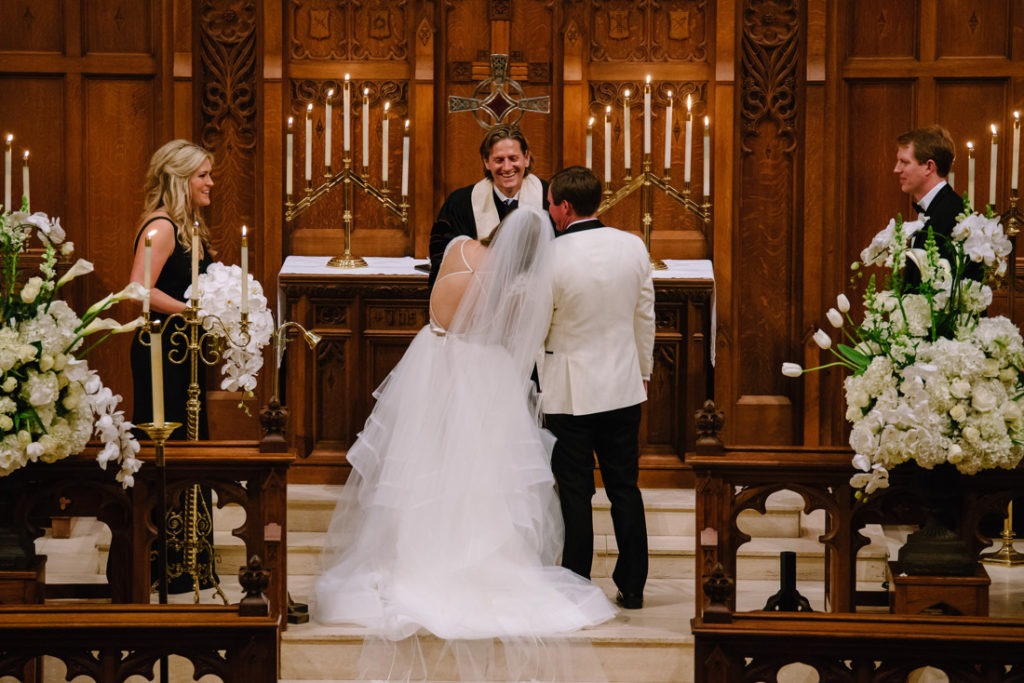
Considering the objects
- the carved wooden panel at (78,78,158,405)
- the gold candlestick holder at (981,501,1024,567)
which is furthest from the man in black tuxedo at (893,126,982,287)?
the carved wooden panel at (78,78,158,405)

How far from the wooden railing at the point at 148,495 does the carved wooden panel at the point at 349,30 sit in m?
3.48

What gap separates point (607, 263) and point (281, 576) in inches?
69.4

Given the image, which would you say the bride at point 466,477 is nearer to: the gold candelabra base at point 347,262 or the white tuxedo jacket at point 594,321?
the white tuxedo jacket at point 594,321

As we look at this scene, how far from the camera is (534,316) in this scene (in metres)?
5.89

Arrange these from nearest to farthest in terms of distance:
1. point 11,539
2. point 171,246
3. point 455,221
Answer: point 11,539 → point 171,246 → point 455,221

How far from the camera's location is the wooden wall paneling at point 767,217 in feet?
27.1

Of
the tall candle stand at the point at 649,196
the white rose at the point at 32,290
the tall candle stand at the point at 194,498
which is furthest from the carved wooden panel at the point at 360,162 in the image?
the white rose at the point at 32,290

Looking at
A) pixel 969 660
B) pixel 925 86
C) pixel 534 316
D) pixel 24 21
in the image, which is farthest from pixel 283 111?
pixel 969 660

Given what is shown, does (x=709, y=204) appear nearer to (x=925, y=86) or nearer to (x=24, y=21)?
(x=925, y=86)

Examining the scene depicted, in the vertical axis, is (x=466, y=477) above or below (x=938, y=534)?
above

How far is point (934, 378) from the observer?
16.6 ft

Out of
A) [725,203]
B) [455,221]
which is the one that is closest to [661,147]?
[725,203]

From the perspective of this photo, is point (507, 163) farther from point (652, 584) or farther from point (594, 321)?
point (652, 584)

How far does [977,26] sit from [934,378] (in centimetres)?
386
